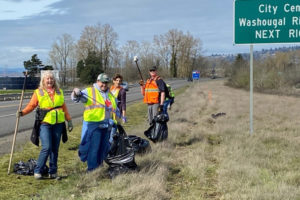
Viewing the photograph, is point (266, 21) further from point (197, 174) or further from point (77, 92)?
point (77, 92)

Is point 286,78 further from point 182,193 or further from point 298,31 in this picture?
point 182,193

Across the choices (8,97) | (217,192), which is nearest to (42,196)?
(217,192)

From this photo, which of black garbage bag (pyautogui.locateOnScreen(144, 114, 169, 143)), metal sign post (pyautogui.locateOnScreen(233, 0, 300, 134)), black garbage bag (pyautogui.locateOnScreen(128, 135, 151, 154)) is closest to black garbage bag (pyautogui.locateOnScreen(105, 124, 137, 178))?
black garbage bag (pyautogui.locateOnScreen(128, 135, 151, 154))

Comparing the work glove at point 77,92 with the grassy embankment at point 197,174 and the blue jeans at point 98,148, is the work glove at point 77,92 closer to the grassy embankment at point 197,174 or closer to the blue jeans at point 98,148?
the blue jeans at point 98,148

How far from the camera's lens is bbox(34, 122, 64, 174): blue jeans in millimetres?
5969

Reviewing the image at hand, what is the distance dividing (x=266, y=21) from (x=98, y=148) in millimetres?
7197

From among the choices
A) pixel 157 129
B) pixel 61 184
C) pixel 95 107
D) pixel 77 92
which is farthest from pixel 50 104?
pixel 157 129

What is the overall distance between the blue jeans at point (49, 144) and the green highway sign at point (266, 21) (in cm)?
701

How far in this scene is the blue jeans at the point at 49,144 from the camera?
597 centimetres

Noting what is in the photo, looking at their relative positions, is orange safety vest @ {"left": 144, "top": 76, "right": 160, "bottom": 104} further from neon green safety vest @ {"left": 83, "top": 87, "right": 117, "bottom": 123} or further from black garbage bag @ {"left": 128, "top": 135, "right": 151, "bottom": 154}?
neon green safety vest @ {"left": 83, "top": 87, "right": 117, "bottom": 123}

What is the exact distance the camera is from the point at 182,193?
5.64 m

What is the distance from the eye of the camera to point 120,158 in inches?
245

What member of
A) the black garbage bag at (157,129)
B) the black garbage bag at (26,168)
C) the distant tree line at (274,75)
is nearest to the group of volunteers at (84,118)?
the black garbage bag at (26,168)

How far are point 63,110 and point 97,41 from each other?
7578 cm
